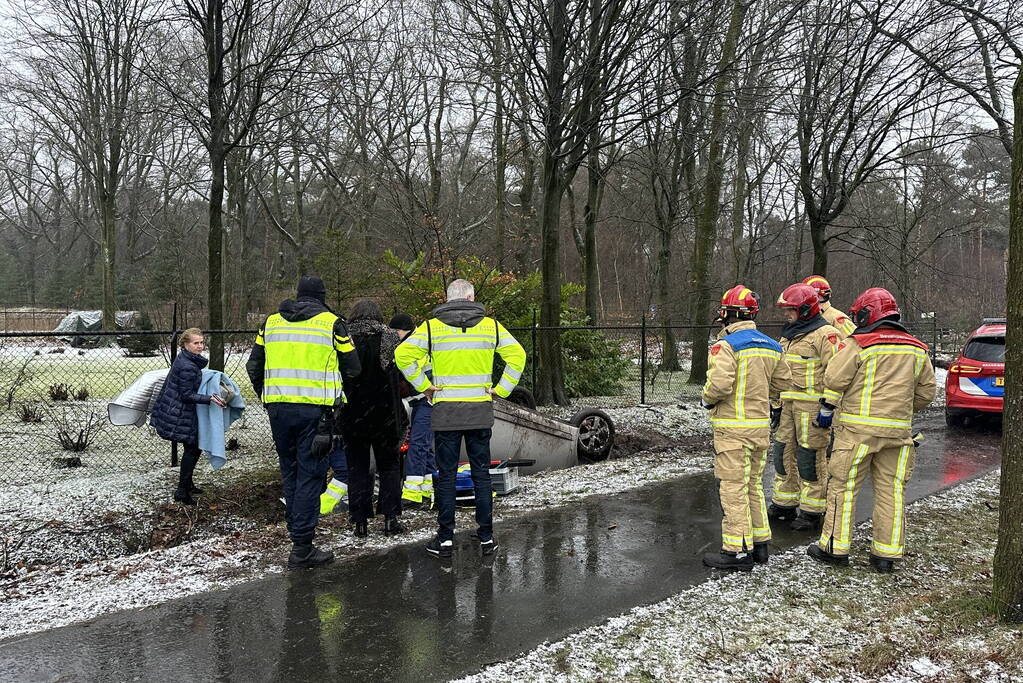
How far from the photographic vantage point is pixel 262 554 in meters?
5.27

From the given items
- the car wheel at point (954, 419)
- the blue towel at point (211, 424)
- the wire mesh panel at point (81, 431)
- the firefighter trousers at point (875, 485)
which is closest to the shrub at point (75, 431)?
the wire mesh panel at point (81, 431)

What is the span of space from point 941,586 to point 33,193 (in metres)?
49.9

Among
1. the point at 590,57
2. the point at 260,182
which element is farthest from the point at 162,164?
the point at 590,57

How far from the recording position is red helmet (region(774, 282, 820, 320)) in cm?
579

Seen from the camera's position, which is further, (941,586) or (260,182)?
(260,182)

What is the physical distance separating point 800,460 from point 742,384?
138 centimetres

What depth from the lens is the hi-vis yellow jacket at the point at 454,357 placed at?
5254 millimetres

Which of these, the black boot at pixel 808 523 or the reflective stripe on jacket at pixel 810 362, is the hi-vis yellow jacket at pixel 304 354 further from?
the black boot at pixel 808 523

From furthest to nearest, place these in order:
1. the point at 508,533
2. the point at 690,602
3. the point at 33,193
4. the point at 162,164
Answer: the point at 33,193 < the point at 162,164 < the point at 508,533 < the point at 690,602

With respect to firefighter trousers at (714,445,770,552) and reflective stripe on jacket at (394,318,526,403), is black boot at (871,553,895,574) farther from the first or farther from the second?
reflective stripe on jacket at (394,318,526,403)

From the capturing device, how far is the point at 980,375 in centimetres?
1101

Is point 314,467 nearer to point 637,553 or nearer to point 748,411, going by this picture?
point 637,553

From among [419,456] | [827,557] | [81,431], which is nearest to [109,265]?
[81,431]

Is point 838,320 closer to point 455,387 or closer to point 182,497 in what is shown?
point 455,387
